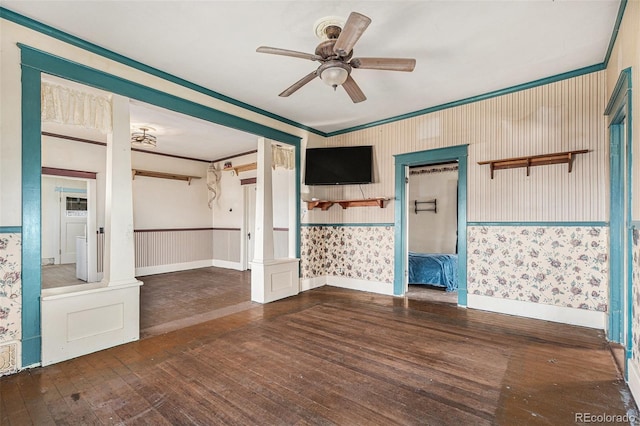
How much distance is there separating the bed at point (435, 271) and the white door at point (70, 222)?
8459 millimetres

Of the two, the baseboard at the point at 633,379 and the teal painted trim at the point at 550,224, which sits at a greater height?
the teal painted trim at the point at 550,224

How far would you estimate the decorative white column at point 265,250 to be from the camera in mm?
4457

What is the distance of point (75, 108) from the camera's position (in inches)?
110

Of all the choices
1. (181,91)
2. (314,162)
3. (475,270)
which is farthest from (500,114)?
(181,91)

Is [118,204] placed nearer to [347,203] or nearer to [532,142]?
[347,203]

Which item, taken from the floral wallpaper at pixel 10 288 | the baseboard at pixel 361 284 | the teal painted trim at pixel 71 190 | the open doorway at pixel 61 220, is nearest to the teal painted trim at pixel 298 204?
the baseboard at pixel 361 284

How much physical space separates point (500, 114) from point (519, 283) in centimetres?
213

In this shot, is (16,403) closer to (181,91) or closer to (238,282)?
(181,91)

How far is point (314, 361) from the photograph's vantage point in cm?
261

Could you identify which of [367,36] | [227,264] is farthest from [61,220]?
[367,36]

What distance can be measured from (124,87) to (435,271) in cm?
507

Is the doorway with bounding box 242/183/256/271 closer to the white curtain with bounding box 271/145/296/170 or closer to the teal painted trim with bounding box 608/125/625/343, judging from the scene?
the white curtain with bounding box 271/145/296/170

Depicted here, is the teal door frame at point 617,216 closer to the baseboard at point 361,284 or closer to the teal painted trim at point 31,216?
the baseboard at point 361,284

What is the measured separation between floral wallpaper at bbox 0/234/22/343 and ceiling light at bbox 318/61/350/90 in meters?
2.75
